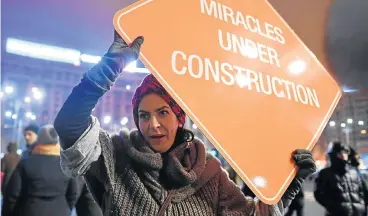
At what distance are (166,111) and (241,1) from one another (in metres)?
0.47

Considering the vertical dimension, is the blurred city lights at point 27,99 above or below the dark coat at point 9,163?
above

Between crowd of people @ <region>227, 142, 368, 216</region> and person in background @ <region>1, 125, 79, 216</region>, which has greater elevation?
person in background @ <region>1, 125, 79, 216</region>

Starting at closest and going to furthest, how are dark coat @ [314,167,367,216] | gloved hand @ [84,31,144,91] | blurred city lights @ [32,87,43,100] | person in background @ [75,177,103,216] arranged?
gloved hand @ [84,31,144,91], person in background @ [75,177,103,216], dark coat @ [314,167,367,216], blurred city lights @ [32,87,43,100]

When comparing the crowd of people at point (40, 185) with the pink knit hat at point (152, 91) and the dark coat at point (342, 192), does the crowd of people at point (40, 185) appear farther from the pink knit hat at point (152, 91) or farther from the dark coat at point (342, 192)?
the dark coat at point (342, 192)

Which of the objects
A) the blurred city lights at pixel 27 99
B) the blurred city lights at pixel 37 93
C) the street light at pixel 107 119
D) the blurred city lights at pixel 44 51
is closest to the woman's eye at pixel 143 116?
the blurred city lights at pixel 44 51

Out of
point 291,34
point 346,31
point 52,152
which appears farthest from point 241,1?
point 346,31

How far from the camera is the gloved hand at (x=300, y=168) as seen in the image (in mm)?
1061

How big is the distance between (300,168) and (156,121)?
18.7 inches

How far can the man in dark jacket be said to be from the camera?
10.9 ft

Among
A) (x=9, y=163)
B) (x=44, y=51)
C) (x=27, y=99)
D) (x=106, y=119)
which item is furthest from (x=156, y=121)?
(x=106, y=119)

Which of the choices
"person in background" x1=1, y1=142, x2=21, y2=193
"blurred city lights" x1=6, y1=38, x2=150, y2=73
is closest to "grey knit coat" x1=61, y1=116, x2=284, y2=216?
"person in background" x1=1, y1=142, x2=21, y2=193

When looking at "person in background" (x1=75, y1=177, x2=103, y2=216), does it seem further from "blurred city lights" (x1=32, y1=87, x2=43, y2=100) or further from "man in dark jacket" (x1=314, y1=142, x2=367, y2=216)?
"blurred city lights" (x1=32, y1=87, x2=43, y2=100)

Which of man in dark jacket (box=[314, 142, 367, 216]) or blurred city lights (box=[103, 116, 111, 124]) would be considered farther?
blurred city lights (box=[103, 116, 111, 124])

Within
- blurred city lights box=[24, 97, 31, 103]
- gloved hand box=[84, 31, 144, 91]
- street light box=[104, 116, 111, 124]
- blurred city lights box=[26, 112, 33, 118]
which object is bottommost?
street light box=[104, 116, 111, 124]
